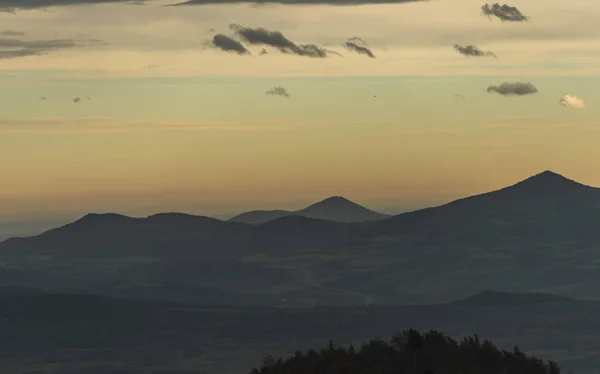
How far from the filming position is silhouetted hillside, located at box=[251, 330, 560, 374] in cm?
7862

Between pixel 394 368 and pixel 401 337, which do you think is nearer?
pixel 394 368

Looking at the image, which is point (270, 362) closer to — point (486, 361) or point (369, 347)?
point (369, 347)

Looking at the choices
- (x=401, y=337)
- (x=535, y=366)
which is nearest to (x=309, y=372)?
(x=401, y=337)

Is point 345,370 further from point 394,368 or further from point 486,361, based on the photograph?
point 486,361

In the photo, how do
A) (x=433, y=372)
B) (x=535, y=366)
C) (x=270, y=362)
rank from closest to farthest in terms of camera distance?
(x=433, y=372), (x=535, y=366), (x=270, y=362)

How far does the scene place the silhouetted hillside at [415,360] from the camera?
258ft

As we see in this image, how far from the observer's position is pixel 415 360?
261 ft

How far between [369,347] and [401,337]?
208cm

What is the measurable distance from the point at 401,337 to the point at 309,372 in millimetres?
7418

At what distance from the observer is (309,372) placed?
79.5 metres

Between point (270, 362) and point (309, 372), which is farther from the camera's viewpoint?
point (270, 362)

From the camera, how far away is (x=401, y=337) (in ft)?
276

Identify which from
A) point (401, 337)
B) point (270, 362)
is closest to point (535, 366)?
point (401, 337)

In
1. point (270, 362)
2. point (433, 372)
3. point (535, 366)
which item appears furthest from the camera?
point (270, 362)
